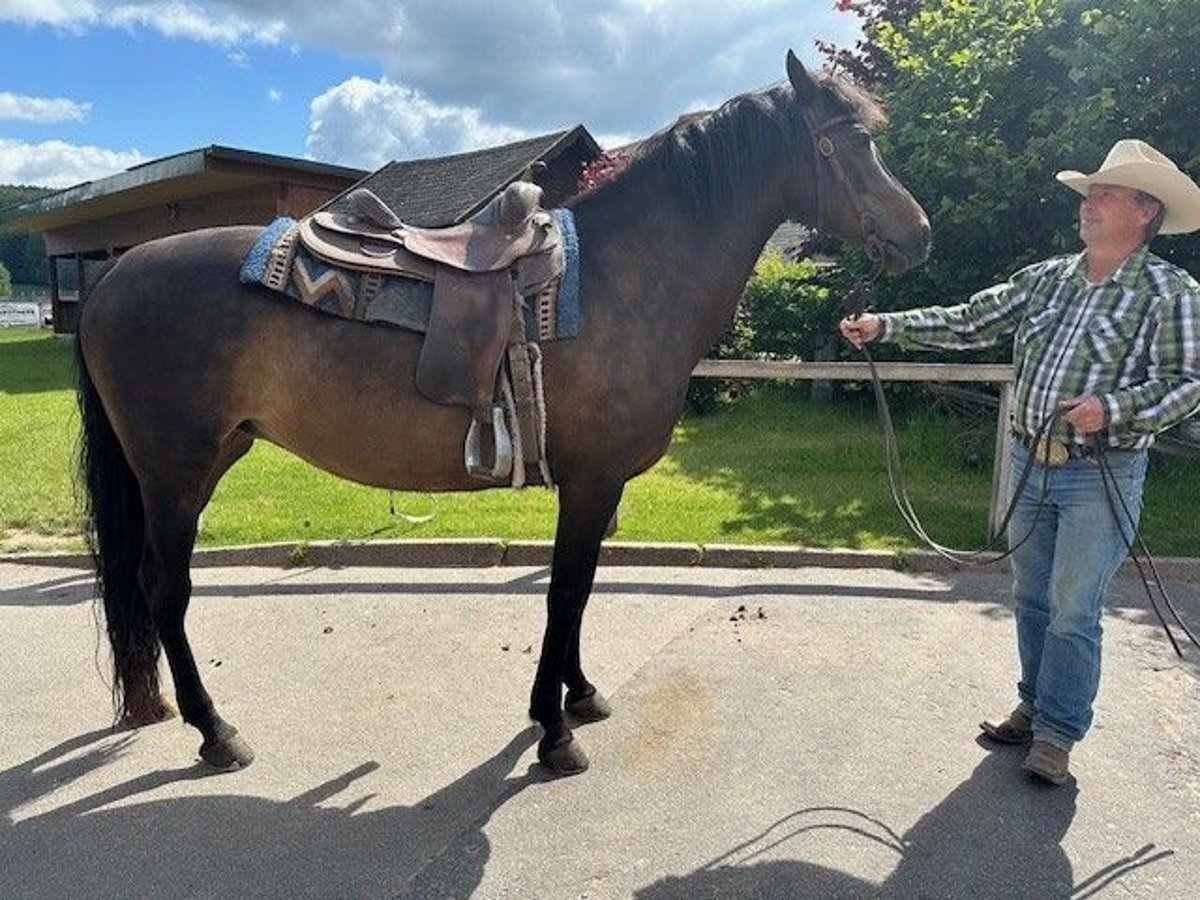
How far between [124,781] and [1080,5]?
339 inches

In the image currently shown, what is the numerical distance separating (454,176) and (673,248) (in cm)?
1199

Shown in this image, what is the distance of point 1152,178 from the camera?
92.5 inches

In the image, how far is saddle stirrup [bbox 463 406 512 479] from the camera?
2.53 m

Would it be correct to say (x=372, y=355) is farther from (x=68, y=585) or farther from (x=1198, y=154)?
(x=1198, y=154)

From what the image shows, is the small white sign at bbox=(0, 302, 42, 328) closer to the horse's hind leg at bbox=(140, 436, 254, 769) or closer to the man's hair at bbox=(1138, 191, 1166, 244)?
the horse's hind leg at bbox=(140, 436, 254, 769)

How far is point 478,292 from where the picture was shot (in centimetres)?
254

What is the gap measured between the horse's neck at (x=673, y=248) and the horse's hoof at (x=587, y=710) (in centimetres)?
129

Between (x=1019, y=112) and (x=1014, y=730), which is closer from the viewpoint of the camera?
(x=1014, y=730)

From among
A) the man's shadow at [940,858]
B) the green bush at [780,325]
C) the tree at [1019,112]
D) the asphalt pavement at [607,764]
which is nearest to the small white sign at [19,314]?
the green bush at [780,325]

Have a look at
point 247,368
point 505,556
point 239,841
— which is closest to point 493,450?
point 247,368

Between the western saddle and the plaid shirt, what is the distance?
1.53 m

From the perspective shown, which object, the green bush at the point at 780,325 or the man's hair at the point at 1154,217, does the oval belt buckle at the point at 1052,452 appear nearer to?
the man's hair at the point at 1154,217

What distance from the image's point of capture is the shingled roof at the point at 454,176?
1194cm

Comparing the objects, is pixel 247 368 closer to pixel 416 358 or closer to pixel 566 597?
pixel 416 358
